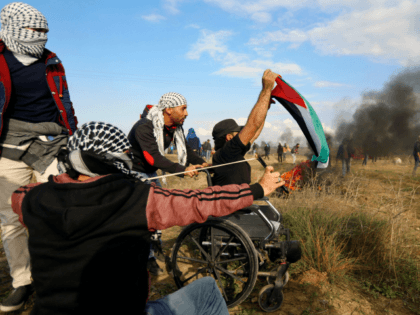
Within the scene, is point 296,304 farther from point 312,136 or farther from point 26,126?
point 26,126

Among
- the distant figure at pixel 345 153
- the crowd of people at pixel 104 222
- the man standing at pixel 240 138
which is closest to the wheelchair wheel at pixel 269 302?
the man standing at pixel 240 138

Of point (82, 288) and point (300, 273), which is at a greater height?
point (82, 288)

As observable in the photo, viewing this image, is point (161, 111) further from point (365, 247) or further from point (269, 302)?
point (365, 247)

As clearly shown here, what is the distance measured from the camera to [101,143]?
142 cm

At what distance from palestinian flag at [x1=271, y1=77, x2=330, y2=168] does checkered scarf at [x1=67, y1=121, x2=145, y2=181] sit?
167 centimetres

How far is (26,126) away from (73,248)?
199cm

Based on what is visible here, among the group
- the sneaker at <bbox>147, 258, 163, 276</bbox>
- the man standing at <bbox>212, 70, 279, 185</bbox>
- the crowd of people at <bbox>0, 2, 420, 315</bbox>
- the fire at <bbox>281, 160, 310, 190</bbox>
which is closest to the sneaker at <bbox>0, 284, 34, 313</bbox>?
the sneaker at <bbox>147, 258, 163, 276</bbox>

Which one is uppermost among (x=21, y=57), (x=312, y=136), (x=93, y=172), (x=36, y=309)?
(x=21, y=57)

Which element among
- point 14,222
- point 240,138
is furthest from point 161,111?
point 14,222

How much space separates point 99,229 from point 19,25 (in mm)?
2365

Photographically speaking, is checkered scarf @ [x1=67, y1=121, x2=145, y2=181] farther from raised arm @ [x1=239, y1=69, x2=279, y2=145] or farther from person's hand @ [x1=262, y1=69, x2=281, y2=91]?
person's hand @ [x1=262, y1=69, x2=281, y2=91]

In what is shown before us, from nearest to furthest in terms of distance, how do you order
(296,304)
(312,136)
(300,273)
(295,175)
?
(312,136) → (296,304) → (300,273) → (295,175)

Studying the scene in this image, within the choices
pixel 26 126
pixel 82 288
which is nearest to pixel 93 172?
pixel 82 288

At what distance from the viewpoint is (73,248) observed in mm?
1166
